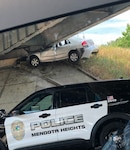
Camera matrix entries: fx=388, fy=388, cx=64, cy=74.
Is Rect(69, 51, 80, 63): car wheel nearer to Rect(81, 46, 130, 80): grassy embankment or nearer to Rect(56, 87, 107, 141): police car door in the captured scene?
Rect(81, 46, 130, 80): grassy embankment

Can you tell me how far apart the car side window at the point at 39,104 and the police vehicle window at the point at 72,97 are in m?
0.27

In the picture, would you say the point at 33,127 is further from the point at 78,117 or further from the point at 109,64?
the point at 109,64

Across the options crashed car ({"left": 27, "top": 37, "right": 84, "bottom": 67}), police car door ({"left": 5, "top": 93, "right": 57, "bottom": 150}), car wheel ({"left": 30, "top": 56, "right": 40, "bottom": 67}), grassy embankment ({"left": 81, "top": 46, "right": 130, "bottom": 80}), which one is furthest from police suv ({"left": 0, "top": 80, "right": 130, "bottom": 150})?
car wheel ({"left": 30, "top": 56, "right": 40, "bottom": 67})

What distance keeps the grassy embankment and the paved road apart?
62 cm

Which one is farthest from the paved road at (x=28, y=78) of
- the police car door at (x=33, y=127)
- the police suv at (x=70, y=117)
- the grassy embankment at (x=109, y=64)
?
the police car door at (x=33, y=127)

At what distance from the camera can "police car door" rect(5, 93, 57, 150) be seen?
27.5 feet

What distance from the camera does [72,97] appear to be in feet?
28.1

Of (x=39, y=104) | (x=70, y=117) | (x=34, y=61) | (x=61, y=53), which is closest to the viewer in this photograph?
(x=70, y=117)

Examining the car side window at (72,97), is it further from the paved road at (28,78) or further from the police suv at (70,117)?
the paved road at (28,78)

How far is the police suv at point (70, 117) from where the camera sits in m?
8.24

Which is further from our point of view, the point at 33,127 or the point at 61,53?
the point at 61,53

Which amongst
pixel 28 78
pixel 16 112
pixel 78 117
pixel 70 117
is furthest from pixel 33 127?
pixel 28 78

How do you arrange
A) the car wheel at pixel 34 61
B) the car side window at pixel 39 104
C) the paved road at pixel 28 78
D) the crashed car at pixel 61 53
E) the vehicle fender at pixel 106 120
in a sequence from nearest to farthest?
the vehicle fender at pixel 106 120 < the car side window at pixel 39 104 < the crashed car at pixel 61 53 < the car wheel at pixel 34 61 < the paved road at pixel 28 78

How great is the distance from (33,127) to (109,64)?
964 cm
